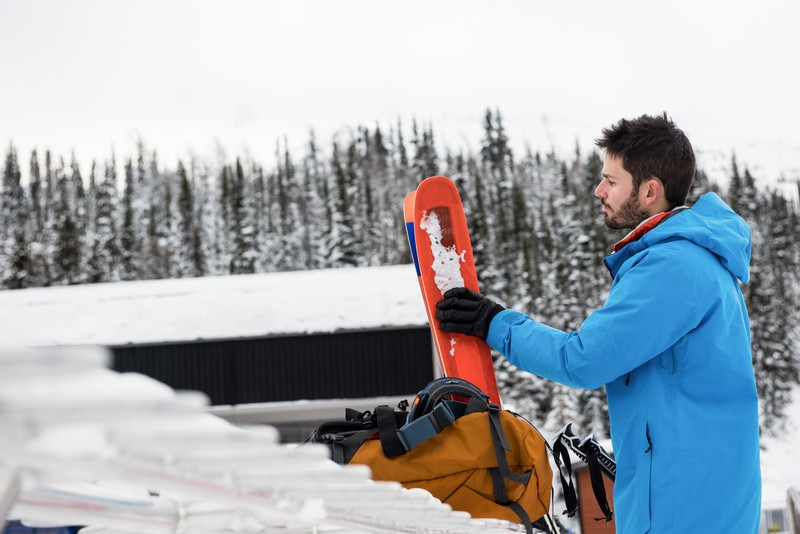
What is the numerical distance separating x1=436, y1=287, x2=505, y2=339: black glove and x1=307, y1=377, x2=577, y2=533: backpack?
9.8 inches

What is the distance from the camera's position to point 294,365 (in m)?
12.0

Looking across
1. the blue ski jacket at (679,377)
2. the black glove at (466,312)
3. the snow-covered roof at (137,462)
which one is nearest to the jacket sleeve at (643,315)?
the blue ski jacket at (679,377)

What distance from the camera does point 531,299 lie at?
1310 inches

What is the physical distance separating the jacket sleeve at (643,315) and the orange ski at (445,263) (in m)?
0.81

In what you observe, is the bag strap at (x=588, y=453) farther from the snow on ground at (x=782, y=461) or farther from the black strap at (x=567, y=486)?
the snow on ground at (x=782, y=461)

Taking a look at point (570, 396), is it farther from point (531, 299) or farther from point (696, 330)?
point (696, 330)

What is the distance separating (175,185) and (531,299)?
183 feet

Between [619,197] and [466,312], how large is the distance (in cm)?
58

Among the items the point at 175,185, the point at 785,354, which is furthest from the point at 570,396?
the point at 175,185

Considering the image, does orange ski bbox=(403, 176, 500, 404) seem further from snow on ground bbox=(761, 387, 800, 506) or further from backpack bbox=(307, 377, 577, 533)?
snow on ground bbox=(761, 387, 800, 506)

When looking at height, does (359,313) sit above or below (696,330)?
above

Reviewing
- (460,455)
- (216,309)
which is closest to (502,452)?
(460,455)

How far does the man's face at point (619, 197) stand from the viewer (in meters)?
1.80

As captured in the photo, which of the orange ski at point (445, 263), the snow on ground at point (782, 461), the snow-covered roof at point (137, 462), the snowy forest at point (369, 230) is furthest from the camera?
the snowy forest at point (369, 230)
